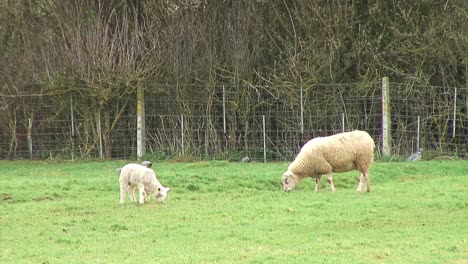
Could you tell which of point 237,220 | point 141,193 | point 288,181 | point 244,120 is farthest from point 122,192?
point 244,120

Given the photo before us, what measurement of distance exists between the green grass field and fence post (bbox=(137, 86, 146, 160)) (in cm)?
515

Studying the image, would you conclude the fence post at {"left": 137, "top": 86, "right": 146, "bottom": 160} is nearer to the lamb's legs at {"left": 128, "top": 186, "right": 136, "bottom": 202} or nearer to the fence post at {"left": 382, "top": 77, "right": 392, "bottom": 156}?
the fence post at {"left": 382, "top": 77, "right": 392, "bottom": 156}

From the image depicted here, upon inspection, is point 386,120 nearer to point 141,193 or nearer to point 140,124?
point 140,124

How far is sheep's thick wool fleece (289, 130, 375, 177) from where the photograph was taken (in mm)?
17188

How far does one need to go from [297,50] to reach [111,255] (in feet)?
55.2

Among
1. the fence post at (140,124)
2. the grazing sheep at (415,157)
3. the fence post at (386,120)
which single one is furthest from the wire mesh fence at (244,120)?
the grazing sheep at (415,157)

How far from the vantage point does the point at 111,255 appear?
10539 mm

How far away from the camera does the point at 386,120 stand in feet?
80.6

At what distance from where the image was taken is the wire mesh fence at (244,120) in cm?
2581

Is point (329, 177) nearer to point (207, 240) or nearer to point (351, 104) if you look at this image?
point (207, 240)

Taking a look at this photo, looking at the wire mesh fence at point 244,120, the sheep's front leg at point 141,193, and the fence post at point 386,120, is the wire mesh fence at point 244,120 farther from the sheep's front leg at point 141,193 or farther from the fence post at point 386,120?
the sheep's front leg at point 141,193

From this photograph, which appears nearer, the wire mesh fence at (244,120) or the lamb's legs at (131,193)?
the lamb's legs at (131,193)

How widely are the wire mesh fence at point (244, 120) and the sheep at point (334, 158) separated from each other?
7.63m

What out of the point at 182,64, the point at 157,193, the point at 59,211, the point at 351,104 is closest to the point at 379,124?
A: the point at 351,104
